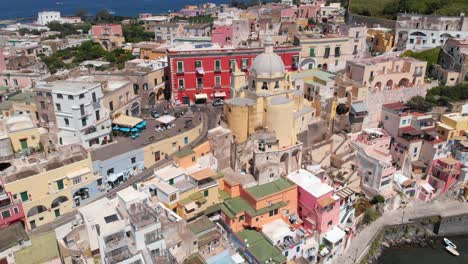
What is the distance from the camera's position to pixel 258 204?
35344 mm

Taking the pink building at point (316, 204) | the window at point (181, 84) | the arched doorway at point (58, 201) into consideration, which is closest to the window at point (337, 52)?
the window at point (181, 84)

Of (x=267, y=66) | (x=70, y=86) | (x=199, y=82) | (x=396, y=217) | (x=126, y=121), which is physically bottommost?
(x=396, y=217)

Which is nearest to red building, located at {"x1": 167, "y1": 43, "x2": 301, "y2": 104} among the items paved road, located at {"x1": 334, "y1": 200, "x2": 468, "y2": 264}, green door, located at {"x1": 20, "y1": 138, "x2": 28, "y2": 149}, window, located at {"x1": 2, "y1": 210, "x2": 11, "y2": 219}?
green door, located at {"x1": 20, "y1": 138, "x2": 28, "y2": 149}

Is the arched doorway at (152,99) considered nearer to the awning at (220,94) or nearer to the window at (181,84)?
the window at (181,84)

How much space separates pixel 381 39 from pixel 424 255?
39.1 meters

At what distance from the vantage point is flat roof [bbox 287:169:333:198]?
37263 millimetres

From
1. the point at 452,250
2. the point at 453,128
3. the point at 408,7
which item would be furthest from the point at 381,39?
the point at 452,250

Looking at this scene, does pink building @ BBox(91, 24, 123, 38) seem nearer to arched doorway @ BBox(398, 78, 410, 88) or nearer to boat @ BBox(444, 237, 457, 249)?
arched doorway @ BBox(398, 78, 410, 88)

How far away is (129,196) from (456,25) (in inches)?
2326

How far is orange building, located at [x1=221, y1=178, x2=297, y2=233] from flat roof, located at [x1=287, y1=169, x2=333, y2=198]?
1.08 metres

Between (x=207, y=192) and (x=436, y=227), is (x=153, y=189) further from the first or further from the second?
(x=436, y=227)

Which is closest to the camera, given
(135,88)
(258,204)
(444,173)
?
(258,204)

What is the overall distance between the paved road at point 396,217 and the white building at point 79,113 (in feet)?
87.1

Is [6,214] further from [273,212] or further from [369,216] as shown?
[369,216]
